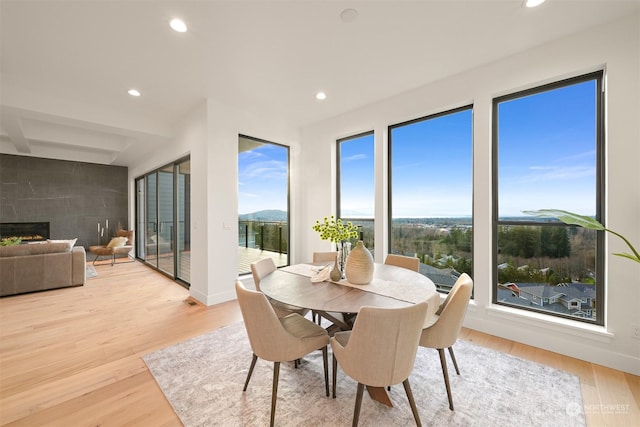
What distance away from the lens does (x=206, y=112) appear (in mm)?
3514

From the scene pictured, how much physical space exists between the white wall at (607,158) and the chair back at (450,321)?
136cm

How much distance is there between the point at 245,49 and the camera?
248 cm

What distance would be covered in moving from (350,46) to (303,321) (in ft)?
8.33

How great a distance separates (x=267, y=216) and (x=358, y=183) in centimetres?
172

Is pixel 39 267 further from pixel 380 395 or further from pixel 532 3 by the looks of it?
pixel 532 3

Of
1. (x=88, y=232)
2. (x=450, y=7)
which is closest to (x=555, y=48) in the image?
(x=450, y=7)

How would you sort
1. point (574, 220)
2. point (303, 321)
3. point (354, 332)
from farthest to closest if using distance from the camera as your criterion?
point (303, 321)
point (574, 220)
point (354, 332)

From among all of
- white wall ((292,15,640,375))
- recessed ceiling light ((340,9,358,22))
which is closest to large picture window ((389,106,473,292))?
white wall ((292,15,640,375))

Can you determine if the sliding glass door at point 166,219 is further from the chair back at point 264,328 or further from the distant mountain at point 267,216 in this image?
the chair back at point 264,328

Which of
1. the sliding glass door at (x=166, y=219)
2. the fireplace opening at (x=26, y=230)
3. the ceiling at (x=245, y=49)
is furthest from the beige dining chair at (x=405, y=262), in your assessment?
the fireplace opening at (x=26, y=230)

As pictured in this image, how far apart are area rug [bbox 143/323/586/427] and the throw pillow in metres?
5.23

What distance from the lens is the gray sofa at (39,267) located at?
149 inches

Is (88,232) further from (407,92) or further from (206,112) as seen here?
(407,92)

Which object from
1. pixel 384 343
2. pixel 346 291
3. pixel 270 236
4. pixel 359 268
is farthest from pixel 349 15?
pixel 270 236
